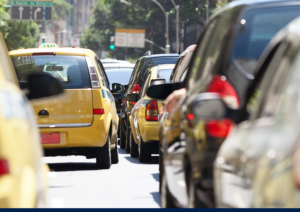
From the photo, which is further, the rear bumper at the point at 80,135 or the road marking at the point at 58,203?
the rear bumper at the point at 80,135

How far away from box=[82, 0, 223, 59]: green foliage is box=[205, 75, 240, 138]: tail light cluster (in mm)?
59799

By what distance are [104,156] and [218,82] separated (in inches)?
250

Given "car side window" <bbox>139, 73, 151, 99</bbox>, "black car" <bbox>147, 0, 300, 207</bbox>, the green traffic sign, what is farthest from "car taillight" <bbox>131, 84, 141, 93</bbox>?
the green traffic sign

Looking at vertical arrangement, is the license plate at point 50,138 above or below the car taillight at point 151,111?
below

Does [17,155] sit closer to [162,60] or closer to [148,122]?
[148,122]

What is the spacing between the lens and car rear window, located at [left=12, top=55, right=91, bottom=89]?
391 inches

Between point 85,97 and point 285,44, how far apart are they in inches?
274

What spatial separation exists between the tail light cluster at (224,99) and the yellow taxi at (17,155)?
3.26 feet

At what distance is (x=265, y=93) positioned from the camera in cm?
311

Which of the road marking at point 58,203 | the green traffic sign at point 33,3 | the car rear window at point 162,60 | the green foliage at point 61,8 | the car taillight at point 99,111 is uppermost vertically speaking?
the green traffic sign at point 33,3

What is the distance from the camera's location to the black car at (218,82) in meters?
4.04

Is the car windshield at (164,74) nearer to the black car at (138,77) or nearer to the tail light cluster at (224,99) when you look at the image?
the black car at (138,77)

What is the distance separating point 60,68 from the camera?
10.1 m

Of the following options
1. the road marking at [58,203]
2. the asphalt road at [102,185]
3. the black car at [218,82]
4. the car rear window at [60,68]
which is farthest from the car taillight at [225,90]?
the car rear window at [60,68]
